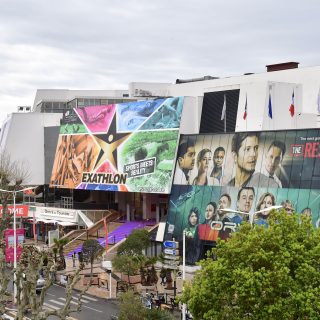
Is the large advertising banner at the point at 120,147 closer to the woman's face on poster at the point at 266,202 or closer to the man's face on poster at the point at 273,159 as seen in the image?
the man's face on poster at the point at 273,159

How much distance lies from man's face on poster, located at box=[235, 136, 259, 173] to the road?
54.6 ft

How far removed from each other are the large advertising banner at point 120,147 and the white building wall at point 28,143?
7229 mm

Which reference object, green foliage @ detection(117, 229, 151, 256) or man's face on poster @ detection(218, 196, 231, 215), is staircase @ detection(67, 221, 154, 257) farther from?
man's face on poster @ detection(218, 196, 231, 215)

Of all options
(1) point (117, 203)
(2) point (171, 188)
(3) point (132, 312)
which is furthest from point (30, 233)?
(3) point (132, 312)

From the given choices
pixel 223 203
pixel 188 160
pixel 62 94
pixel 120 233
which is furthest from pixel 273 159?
pixel 62 94

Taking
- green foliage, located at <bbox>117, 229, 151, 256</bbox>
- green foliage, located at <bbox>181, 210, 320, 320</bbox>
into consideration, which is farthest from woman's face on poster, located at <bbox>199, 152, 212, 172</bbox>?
green foliage, located at <bbox>181, 210, 320, 320</bbox>

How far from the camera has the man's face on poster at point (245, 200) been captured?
53281 mm

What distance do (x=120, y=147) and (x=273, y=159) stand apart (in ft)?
70.4

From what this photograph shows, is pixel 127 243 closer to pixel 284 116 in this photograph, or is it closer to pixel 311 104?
pixel 284 116

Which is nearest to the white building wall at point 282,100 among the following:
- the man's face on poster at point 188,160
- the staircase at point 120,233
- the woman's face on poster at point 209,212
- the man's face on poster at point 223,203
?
the man's face on poster at point 188,160

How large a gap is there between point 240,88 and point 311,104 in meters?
8.04

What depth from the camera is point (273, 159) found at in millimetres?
52531

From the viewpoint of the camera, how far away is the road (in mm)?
43000

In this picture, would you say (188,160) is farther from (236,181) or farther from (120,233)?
(120,233)
